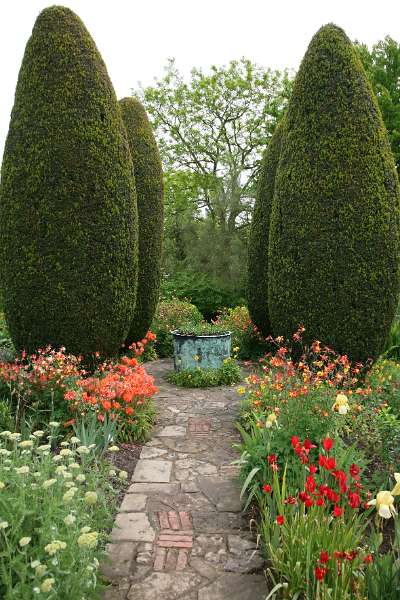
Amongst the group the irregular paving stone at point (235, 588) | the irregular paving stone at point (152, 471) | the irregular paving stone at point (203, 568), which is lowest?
the irregular paving stone at point (235, 588)

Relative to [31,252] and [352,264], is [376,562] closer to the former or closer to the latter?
[352,264]

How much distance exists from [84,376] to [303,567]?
3765mm

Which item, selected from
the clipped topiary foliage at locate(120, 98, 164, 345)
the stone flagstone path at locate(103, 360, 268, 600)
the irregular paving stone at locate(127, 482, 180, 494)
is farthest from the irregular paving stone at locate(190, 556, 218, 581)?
the clipped topiary foliage at locate(120, 98, 164, 345)

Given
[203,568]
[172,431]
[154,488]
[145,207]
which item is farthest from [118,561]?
[145,207]

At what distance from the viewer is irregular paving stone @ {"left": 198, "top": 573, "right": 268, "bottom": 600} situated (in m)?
2.57

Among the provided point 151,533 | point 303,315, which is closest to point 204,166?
point 303,315

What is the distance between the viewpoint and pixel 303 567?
2453 millimetres

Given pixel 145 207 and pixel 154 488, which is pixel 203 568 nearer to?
pixel 154 488

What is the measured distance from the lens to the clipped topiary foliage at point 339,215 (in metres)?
5.81

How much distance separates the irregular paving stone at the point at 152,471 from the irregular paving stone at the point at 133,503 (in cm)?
26

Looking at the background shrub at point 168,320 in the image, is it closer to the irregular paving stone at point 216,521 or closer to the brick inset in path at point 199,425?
the brick inset in path at point 199,425

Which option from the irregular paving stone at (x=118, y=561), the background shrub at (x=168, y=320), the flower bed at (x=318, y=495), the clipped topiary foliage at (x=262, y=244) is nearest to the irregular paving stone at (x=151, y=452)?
the flower bed at (x=318, y=495)

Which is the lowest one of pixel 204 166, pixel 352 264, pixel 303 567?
pixel 303 567

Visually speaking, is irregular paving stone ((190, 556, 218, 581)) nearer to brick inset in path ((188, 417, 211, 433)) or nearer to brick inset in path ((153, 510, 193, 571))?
brick inset in path ((153, 510, 193, 571))
